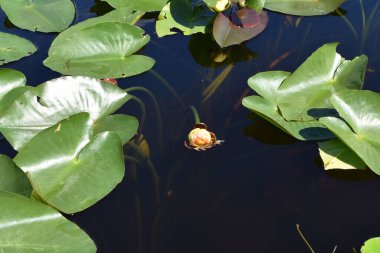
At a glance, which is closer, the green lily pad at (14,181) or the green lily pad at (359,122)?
the green lily pad at (14,181)

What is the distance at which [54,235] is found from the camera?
51.0 inches

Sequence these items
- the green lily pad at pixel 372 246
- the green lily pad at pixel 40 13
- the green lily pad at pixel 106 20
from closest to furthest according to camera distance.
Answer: the green lily pad at pixel 372 246, the green lily pad at pixel 106 20, the green lily pad at pixel 40 13

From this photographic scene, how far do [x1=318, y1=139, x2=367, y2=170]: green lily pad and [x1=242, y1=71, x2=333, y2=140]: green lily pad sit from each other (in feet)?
0.12

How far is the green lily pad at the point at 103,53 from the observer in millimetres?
1908

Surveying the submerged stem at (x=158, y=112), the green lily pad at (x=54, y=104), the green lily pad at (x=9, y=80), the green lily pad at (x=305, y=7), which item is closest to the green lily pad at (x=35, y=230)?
the green lily pad at (x=54, y=104)

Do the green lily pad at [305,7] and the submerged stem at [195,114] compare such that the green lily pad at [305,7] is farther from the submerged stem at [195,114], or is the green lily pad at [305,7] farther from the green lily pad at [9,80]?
the green lily pad at [9,80]

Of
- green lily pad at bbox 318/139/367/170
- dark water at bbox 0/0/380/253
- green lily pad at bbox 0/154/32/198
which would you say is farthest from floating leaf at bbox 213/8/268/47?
green lily pad at bbox 0/154/32/198

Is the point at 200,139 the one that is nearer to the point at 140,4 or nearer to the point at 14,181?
the point at 14,181

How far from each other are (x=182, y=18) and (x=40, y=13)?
0.62 meters

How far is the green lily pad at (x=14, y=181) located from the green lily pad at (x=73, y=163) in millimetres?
34

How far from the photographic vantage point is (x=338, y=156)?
1.57m

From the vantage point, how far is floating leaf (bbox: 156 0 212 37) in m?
2.12

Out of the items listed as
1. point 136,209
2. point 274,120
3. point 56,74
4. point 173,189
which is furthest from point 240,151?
point 56,74

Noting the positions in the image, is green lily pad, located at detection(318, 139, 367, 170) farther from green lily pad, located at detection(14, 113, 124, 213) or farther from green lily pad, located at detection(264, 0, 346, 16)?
green lily pad, located at detection(264, 0, 346, 16)
